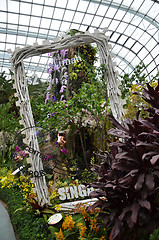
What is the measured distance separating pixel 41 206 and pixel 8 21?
11974 millimetres

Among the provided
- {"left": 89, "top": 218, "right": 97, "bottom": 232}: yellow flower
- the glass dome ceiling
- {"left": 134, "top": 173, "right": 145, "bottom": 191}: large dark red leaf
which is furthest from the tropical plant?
the glass dome ceiling

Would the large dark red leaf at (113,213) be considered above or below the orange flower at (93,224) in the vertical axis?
above

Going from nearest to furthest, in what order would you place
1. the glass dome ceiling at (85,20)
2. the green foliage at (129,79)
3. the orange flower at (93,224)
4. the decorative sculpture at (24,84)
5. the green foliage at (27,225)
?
1. the orange flower at (93,224)
2. the green foliage at (27,225)
3. the decorative sculpture at (24,84)
4. the green foliage at (129,79)
5. the glass dome ceiling at (85,20)

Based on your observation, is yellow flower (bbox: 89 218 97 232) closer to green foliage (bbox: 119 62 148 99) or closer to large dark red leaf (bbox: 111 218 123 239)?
large dark red leaf (bbox: 111 218 123 239)

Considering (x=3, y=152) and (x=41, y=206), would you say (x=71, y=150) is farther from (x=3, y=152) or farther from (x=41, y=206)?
(x=3, y=152)

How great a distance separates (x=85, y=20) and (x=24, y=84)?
10.9m

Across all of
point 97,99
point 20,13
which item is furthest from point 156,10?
point 97,99

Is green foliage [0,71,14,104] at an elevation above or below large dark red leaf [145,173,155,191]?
above

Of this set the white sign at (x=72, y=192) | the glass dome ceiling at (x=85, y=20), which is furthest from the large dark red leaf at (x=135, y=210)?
the glass dome ceiling at (x=85, y=20)

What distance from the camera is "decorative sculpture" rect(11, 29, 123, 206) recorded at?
3262mm

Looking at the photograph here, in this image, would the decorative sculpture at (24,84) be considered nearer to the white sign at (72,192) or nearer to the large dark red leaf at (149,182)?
the white sign at (72,192)

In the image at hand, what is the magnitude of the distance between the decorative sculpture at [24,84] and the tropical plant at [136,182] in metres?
1.07

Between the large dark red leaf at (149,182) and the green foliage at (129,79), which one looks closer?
the large dark red leaf at (149,182)

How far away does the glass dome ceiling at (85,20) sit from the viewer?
12109mm
